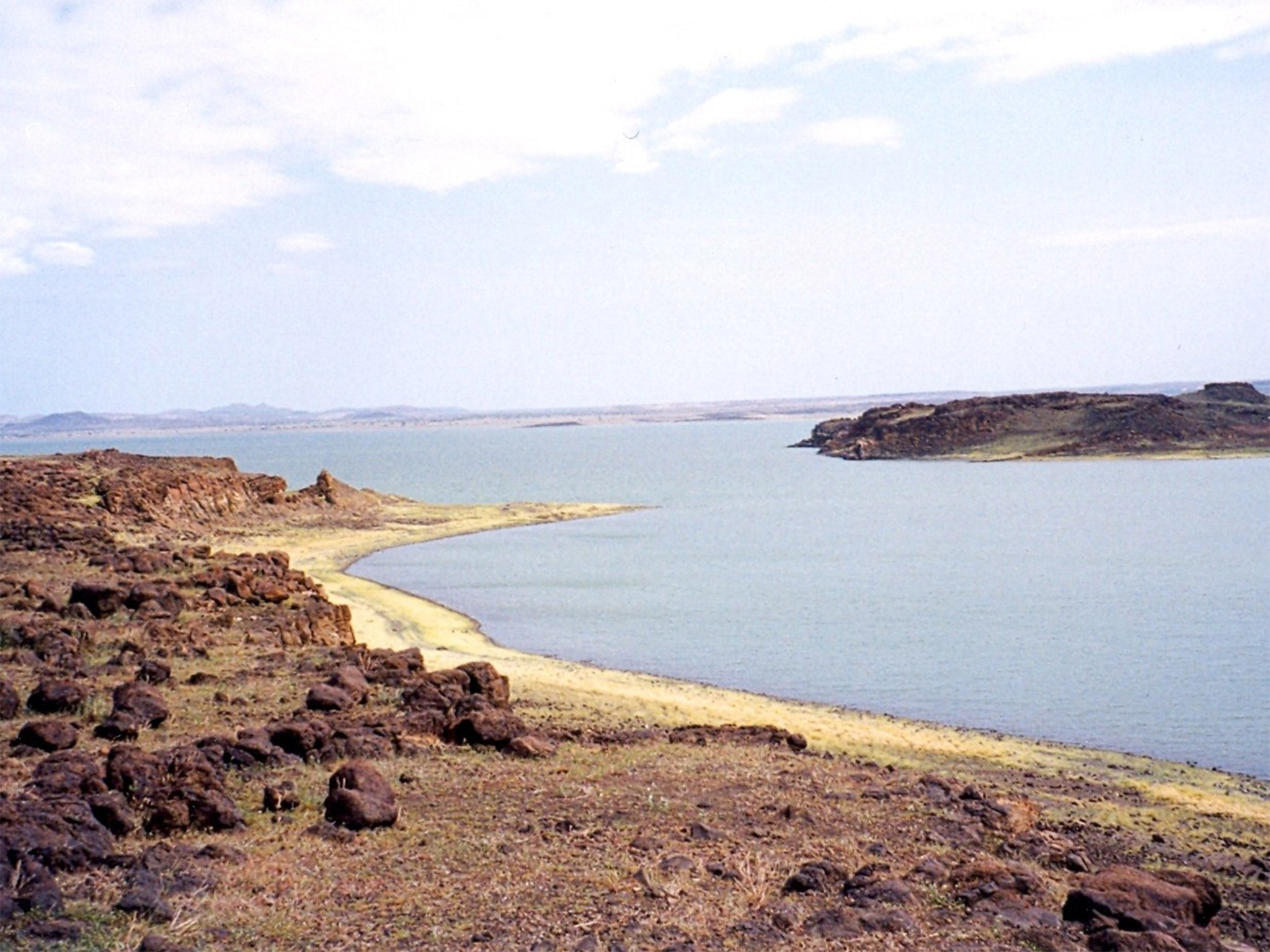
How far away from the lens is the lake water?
71.1 ft

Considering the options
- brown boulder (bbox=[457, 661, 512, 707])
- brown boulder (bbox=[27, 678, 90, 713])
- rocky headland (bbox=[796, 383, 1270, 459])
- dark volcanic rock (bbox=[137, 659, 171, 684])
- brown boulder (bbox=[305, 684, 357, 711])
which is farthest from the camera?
rocky headland (bbox=[796, 383, 1270, 459])

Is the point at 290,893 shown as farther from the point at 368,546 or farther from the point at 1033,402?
the point at 1033,402

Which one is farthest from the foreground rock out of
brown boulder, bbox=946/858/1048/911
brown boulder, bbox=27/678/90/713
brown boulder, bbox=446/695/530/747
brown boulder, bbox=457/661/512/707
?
brown boulder, bbox=27/678/90/713

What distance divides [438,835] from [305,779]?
91.5 inches

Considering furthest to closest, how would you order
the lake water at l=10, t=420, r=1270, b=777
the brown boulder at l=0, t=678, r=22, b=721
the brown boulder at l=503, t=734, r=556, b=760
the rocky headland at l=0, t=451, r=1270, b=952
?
the lake water at l=10, t=420, r=1270, b=777 < the brown boulder at l=0, t=678, r=22, b=721 < the brown boulder at l=503, t=734, r=556, b=760 < the rocky headland at l=0, t=451, r=1270, b=952

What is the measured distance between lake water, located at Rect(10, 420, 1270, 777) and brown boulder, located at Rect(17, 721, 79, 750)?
13.2 m

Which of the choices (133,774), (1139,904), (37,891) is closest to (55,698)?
(133,774)

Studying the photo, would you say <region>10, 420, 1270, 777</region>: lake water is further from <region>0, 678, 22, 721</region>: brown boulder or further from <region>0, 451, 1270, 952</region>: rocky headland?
<region>0, 678, 22, 721</region>: brown boulder

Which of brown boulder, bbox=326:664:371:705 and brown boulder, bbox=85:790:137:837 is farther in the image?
brown boulder, bbox=326:664:371:705

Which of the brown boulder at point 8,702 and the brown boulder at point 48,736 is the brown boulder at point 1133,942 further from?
the brown boulder at point 8,702

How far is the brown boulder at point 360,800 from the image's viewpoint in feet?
37.0

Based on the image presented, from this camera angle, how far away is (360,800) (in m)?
11.4

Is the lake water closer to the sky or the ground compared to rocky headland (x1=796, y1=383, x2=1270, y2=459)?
closer to the ground

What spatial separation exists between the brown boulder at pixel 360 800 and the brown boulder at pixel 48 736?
361 cm
